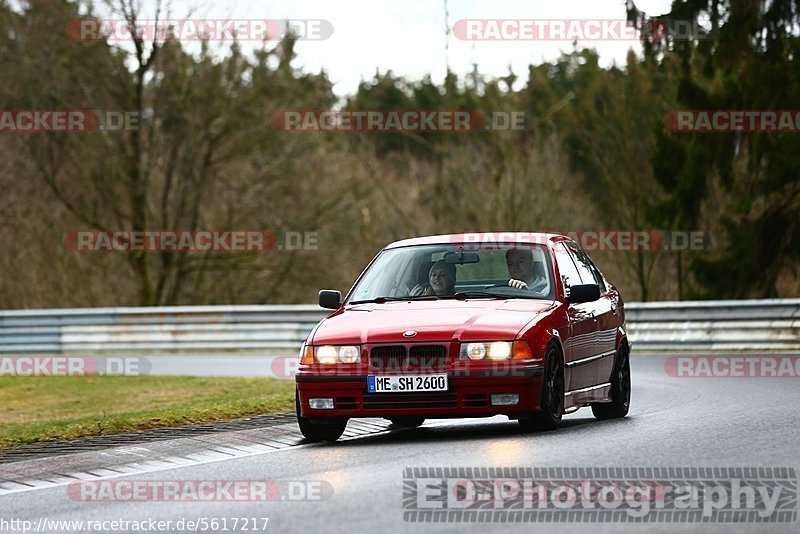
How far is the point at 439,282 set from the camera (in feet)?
41.6

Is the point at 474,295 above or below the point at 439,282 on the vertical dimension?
below

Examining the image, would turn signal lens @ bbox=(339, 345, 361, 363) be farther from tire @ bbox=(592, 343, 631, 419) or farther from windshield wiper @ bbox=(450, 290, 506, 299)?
tire @ bbox=(592, 343, 631, 419)

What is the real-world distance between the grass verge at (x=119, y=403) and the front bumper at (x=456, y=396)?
2.76 metres

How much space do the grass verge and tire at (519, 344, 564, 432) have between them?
144 inches

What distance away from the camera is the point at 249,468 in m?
10.1

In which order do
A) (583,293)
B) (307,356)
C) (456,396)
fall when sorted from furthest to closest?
1. (583,293)
2. (307,356)
3. (456,396)

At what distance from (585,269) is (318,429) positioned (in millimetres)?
3405

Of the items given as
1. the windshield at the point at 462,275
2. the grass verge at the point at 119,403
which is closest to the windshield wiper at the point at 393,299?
the windshield at the point at 462,275

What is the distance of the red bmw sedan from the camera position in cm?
1118

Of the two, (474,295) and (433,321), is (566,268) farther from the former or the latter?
(433,321)

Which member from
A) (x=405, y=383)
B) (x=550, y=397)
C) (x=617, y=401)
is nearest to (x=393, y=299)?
(x=405, y=383)

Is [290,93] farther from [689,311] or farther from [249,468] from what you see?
[249,468]

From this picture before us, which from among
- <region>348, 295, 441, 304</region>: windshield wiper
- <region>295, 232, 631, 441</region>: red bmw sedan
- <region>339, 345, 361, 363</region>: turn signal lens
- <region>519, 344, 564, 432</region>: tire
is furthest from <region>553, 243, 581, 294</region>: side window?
<region>339, 345, 361, 363</region>: turn signal lens

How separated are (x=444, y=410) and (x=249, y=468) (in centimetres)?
173
